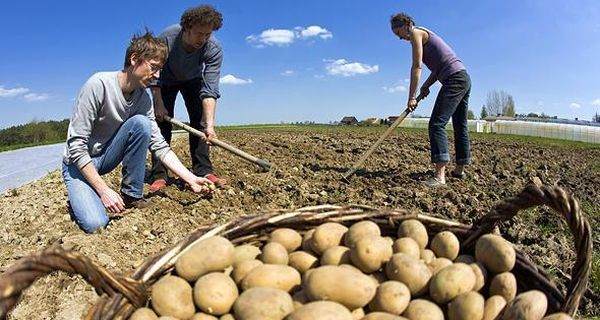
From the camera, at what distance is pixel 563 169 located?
6789 mm

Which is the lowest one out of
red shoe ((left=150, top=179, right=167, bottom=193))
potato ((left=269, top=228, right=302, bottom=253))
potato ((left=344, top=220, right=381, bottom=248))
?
red shoe ((left=150, top=179, right=167, bottom=193))

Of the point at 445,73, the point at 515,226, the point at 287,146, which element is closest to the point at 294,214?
the point at 515,226

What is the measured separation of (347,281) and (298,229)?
54cm

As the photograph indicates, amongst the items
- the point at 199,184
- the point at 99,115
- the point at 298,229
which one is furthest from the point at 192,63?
the point at 298,229

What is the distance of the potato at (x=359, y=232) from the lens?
191 centimetres

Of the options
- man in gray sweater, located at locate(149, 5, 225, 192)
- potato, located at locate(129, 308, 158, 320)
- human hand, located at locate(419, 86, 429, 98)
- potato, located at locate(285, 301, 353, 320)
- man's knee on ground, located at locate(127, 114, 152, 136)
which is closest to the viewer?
potato, located at locate(285, 301, 353, 320)

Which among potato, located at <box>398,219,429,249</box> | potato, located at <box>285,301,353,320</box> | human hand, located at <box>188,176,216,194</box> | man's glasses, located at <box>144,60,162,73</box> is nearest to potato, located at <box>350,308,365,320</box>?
potato, located at <box>285,301,353,320</box>

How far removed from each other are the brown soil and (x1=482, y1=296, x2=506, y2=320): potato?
1.24 meters

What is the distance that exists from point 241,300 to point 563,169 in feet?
21.2

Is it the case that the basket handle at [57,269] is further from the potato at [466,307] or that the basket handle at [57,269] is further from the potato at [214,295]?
the potato at [466,307]

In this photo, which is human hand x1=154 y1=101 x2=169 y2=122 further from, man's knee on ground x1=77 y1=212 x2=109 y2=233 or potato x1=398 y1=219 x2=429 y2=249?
potato x1=398 y1=219 x2=429 y2=249

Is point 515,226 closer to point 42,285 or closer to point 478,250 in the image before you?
point 478,250

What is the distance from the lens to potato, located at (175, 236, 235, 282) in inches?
68.3

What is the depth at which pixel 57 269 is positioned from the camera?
1358mm
